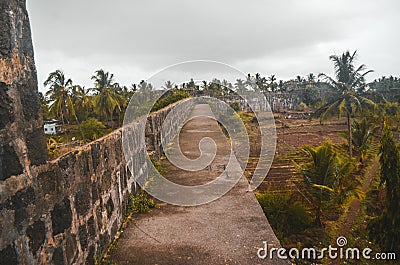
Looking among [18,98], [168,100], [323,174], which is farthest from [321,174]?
[168,100]

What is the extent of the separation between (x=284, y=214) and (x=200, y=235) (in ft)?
7.76

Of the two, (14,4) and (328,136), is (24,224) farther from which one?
(328,136)

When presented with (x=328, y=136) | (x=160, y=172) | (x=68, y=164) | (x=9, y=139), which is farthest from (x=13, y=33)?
(x=328, y=136)

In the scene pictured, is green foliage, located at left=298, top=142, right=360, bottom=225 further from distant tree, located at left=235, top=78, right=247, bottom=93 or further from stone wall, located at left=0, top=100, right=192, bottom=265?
distant tree, located at left=235, top=78, right=247, bottom=93

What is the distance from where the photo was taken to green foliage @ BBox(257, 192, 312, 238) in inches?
225

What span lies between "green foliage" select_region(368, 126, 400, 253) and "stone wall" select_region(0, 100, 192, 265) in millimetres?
4033

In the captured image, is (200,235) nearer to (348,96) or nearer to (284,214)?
(284,214)

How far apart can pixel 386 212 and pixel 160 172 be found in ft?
14.0

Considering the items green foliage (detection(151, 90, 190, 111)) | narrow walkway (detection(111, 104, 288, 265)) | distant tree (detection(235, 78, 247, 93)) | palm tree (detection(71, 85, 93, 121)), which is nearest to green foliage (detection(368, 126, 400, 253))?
narrow walkway (detection(111, 104, 288, 265))

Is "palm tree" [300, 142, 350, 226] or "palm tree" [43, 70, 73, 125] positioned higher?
"palm tree" [43, 70, 73, 125]

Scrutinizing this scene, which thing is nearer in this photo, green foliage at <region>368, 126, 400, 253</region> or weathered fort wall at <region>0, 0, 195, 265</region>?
weathered fort wall at <region>0, 0, 195, 265</region>

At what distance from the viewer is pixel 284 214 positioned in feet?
19.4

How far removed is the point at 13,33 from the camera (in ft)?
7.04

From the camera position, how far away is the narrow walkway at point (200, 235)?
3.60 meters
